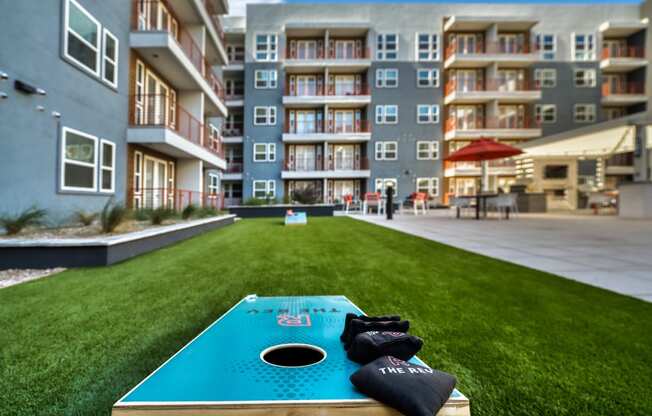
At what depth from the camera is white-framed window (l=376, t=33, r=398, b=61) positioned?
26.7 meters

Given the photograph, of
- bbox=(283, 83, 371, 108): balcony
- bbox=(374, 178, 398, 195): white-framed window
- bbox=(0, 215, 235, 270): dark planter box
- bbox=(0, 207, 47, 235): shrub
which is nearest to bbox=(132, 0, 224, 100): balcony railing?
bbox=(0, 207, 47, 235): shrub

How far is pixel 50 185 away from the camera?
6.74 meters

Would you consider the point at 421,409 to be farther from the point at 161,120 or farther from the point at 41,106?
the point at 161,120

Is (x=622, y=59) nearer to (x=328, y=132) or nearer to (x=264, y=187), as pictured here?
(x=328, y=132)

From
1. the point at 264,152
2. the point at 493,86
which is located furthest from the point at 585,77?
the point at 264,152

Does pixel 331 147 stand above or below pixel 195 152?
above

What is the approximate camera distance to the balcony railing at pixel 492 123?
83.1ft

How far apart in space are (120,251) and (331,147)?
75.6 feet

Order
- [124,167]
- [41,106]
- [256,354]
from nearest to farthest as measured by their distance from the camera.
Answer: [256,354] < [41,106] < [124,167]

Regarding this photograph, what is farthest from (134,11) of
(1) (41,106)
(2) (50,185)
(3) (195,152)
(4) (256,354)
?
(4) (256,354)

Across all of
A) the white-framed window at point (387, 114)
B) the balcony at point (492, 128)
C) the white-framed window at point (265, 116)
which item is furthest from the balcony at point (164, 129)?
the balcony at point (492, 128)

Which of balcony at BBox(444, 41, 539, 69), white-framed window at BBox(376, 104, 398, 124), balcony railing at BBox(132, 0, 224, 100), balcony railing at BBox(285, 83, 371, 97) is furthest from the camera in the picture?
white-framed window at BBox(376, 104, 398, 124)

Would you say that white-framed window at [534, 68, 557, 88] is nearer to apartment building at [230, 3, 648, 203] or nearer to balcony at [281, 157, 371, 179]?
apartment building at [230, 3, 648, 203]

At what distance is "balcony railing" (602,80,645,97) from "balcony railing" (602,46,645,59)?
6.53 ft
